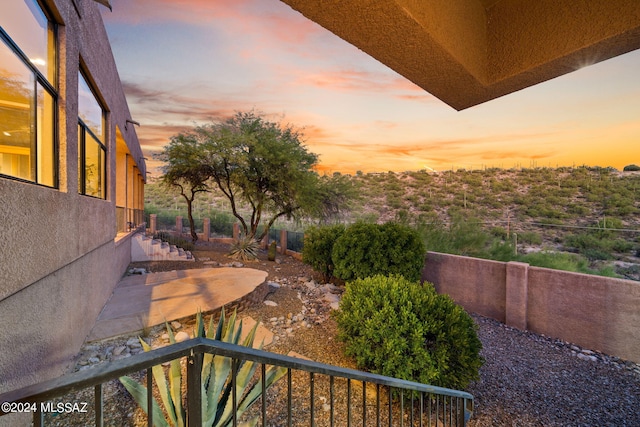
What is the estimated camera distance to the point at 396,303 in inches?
144

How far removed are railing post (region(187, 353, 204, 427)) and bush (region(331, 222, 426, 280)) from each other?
20.1 ft

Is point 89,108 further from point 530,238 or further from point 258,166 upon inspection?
point 530,238

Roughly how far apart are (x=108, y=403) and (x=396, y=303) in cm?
322

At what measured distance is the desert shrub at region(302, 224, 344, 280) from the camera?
27.6ft

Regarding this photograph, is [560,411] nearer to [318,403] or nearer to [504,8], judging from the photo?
[318,403]

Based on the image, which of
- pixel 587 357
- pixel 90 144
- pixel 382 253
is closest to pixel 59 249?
pixel 90 144

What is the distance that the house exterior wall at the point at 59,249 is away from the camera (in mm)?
2156

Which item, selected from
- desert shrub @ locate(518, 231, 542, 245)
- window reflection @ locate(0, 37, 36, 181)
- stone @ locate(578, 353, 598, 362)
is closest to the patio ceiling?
window reflection @ locate(0, 37, 36, 181)

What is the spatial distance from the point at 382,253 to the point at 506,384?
A: 11.1 feet

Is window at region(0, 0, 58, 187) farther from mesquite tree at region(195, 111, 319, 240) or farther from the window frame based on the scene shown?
mesquite tree at region(195, 111, 319, 240)

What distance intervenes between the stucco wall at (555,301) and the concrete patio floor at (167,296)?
4875 millimetres

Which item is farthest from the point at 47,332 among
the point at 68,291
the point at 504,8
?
the point at 504,8

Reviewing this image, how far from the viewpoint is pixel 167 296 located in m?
5.62

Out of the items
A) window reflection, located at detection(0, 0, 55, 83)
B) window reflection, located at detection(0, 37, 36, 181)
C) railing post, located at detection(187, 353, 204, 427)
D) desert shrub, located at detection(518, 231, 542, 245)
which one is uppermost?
window reflection, located at detection(0, 0, 55, 83)
